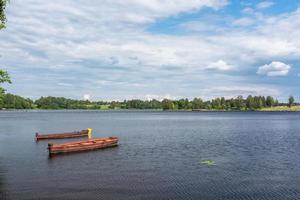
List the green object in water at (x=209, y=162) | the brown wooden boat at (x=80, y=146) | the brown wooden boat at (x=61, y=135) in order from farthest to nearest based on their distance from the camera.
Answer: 1. the brown wooden boat at (x=61, y=135)
2. the brown wooden boat at (x=80, y=146)
3. the green object in water at (x=209, y=162)

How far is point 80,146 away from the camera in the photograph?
6366 centimetres

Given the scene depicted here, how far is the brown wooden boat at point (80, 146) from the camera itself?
5909cm

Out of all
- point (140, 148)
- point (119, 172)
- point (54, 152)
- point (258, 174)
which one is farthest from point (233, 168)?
point (54, 152)

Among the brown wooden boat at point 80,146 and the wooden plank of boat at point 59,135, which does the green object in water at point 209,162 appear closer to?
the brown wooden boat at point 80,146

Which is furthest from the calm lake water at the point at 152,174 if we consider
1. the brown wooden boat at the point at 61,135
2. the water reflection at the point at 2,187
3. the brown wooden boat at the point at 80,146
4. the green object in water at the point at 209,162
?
the brown wooden boat at the point at 61,135

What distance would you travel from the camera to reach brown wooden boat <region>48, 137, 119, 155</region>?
59.1 meters

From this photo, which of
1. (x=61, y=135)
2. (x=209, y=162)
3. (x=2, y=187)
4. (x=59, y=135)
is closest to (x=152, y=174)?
(x=209, y=162)

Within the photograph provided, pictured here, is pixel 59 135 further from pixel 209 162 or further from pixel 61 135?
pixel 209 162

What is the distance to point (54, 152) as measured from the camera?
58906mm

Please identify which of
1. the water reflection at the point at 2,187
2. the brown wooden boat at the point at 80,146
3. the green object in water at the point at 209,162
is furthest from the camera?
the brown wooden boat at the point at 80,146

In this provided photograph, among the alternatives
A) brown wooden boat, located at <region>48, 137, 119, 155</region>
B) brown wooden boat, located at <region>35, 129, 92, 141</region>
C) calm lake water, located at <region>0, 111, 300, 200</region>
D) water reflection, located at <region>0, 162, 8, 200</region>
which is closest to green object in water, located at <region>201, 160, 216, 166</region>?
calm lake water, located at <region>0, 111, 300, 200</region>

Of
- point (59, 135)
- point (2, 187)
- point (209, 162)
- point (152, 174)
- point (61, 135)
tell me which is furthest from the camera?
point (61, 135)

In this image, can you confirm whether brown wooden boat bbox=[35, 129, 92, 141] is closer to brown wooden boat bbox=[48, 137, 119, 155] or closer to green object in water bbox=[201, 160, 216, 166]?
brown wooden boat bbox=[48, 137, 119, 155]

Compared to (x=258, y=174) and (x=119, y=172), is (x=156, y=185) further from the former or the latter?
(x=258, y=174)
